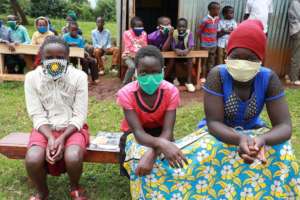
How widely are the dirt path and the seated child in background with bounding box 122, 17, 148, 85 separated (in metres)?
0.41

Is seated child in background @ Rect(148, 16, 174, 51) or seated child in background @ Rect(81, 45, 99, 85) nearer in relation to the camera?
seated child in background @ Rect(148, 16, 174, 51)

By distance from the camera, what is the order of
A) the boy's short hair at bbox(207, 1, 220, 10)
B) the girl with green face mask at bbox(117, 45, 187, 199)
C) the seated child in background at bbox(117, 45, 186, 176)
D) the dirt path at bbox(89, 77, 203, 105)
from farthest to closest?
A: the boy's short hair at bbox(207, 1, 220, 10)
the dirt path at bbox(89, 77, 203, 105)
the seated child in background at bbox(117, 45, 186, 176)
the girl with green face mask at bbox(117, 45, 187, 199)

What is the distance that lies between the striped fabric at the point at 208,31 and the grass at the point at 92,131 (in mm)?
1614

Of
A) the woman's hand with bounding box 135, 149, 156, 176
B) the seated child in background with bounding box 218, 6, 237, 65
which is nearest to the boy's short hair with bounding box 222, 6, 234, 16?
the seated child in background with bounding box 218, 6, 237, 65

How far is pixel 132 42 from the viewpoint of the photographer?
675 cm

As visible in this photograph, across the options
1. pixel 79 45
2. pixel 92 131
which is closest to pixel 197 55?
pixel 79 45

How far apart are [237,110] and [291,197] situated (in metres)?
0.72

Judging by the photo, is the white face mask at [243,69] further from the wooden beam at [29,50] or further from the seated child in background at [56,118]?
the wooden beam at [29,50]

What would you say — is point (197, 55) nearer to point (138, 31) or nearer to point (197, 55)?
point (197, 55)

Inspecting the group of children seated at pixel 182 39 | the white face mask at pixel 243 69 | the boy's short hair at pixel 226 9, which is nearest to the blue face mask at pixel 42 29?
the group of children seated at pixel 182 39

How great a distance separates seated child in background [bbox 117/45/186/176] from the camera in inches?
110

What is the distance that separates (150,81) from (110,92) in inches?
161

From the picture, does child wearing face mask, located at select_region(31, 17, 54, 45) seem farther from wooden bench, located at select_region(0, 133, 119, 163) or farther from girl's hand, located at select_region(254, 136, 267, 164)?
girl's hand, located at select_region(254, 136, 267, 164)

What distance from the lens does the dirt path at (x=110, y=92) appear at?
6.52m
